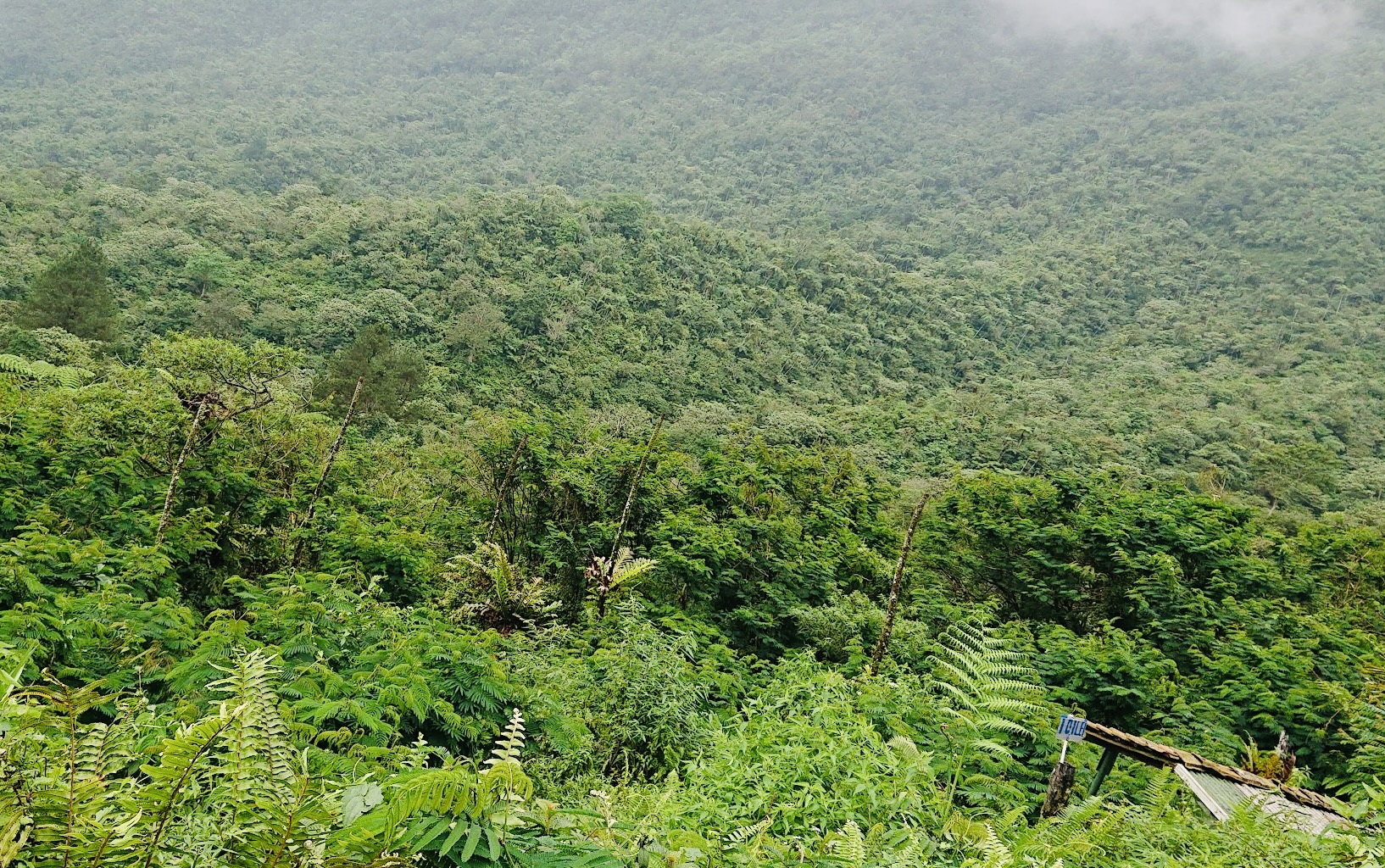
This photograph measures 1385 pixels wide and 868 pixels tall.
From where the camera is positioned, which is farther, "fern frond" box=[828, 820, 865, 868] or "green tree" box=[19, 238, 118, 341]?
"green tree" box=[19, 238, 118, 341]

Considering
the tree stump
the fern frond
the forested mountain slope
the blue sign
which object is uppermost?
the fern frond

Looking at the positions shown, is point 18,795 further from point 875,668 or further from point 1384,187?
point 1384,187

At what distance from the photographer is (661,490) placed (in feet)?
31.2

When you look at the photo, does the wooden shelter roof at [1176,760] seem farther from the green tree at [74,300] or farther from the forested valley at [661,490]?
the green tree at [74,300]

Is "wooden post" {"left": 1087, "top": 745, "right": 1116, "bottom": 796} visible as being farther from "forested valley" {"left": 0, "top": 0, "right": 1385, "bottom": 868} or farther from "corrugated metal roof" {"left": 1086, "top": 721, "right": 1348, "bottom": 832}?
"forested valley" {"left": 0, "top": 0, "right": 1385, "bottom": 868}

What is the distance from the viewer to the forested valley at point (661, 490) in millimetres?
2641

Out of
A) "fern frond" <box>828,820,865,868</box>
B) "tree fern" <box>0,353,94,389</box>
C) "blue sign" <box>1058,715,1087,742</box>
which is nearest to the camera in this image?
"fern frond" <box>828,820,865,868</box>

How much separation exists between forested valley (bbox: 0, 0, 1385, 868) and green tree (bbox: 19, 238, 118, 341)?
0.42ft

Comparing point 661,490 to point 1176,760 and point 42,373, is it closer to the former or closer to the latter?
point 1176,760

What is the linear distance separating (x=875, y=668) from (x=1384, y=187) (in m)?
106

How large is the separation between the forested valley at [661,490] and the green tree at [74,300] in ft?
0.42

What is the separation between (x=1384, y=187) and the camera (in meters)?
78.6

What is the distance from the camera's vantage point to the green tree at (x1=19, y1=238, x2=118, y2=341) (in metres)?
21.9

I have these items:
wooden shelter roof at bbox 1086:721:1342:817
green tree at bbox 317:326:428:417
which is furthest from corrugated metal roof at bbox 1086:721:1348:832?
green tree at bbox 317:326:428:417
